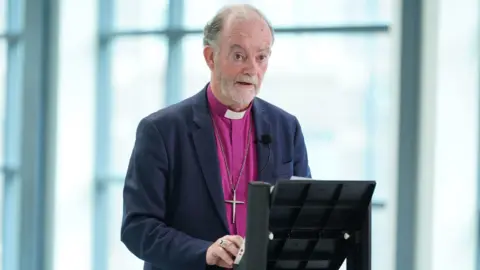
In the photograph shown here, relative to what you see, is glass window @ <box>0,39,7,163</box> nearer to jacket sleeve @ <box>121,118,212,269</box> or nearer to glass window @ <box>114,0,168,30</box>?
glass window @ <box>114,0,168,30</box>

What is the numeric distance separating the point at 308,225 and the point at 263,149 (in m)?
0.52

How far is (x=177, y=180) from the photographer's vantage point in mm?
2178

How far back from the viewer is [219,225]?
7.00ft

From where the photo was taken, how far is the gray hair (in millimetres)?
2139

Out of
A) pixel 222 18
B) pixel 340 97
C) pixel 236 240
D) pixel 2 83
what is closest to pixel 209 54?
pixel 222 18

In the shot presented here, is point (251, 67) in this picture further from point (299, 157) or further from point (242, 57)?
point (299, 157)

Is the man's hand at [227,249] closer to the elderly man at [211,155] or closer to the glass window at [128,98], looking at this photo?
the elderly man at [211,155]

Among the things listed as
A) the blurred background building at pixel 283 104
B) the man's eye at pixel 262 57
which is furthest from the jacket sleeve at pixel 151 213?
the blurred background building at pixel 283 104

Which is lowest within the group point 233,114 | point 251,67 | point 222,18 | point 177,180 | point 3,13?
point 177,180

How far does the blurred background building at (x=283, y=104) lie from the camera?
3973 mm

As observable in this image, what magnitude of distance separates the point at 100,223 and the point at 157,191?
374 cm

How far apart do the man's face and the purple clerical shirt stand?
0.25 ft

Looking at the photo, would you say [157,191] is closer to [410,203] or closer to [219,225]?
[219,225]

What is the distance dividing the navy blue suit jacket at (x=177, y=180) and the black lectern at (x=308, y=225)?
36cm
